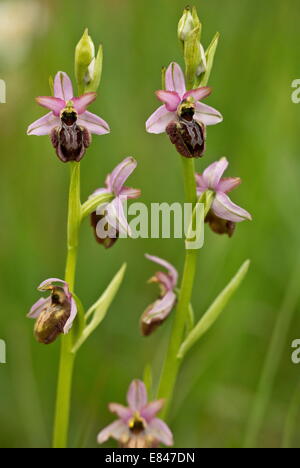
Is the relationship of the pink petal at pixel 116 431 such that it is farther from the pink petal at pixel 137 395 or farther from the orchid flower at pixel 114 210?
the orchid flower at pixel 114 210

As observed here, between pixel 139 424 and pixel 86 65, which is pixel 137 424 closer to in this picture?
pixel 139 424

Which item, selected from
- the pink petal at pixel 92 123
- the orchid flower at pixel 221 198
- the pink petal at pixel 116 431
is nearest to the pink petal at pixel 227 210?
the orchid flower at pixel 221 198

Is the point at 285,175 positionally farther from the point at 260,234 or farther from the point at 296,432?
the point at 296,432

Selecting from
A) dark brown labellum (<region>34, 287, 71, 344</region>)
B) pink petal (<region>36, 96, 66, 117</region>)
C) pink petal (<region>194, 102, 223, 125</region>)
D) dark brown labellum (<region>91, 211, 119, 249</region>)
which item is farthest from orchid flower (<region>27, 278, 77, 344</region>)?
pink petal (<region>194, 102, 223, 125</region>)

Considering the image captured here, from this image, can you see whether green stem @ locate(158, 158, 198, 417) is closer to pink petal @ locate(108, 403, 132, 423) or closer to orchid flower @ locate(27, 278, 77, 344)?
pink petal @ locate(108, 403, 132, 423)
